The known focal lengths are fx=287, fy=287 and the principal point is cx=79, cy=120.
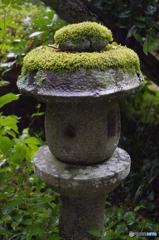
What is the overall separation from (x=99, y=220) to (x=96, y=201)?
0.16 metres

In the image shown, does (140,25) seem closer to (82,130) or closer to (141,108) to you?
(82,130)

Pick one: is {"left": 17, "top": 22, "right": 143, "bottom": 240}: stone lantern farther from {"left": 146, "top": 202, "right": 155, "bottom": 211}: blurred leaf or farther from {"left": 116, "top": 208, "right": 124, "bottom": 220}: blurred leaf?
{"left": 146, "top": 202, "right": 155, "bottom": 211}: blurred leaf

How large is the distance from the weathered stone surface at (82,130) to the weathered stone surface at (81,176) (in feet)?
0.18

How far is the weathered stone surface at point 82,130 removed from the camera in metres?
1.65

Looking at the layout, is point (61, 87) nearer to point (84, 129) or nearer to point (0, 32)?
point (84, 129)

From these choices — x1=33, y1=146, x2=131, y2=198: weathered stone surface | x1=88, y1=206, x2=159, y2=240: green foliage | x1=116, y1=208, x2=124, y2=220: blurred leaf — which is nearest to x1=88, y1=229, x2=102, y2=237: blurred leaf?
x1=33, y1=146, x2=131, y2=198: weathered stone surface

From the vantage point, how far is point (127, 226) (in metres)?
2.57

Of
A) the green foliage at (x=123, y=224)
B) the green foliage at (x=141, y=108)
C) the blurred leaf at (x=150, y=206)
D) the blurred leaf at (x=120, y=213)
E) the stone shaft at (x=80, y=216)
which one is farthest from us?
the green foliage at (x=141, y=108)

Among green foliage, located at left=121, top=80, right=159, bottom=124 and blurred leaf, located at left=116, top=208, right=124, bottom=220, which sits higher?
green foliage, located at left=121, top=80, right=159, bottom=124

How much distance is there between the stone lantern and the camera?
147 cm

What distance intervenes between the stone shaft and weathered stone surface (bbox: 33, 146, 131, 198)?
149 millimetres

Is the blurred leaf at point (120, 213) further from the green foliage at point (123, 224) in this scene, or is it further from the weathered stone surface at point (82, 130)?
the weathered stone surface at point (82, 130)

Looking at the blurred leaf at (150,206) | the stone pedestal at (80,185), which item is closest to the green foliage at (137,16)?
the stone pedestal at (80,185)

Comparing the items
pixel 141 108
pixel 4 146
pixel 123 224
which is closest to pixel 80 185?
pixel 4 146
